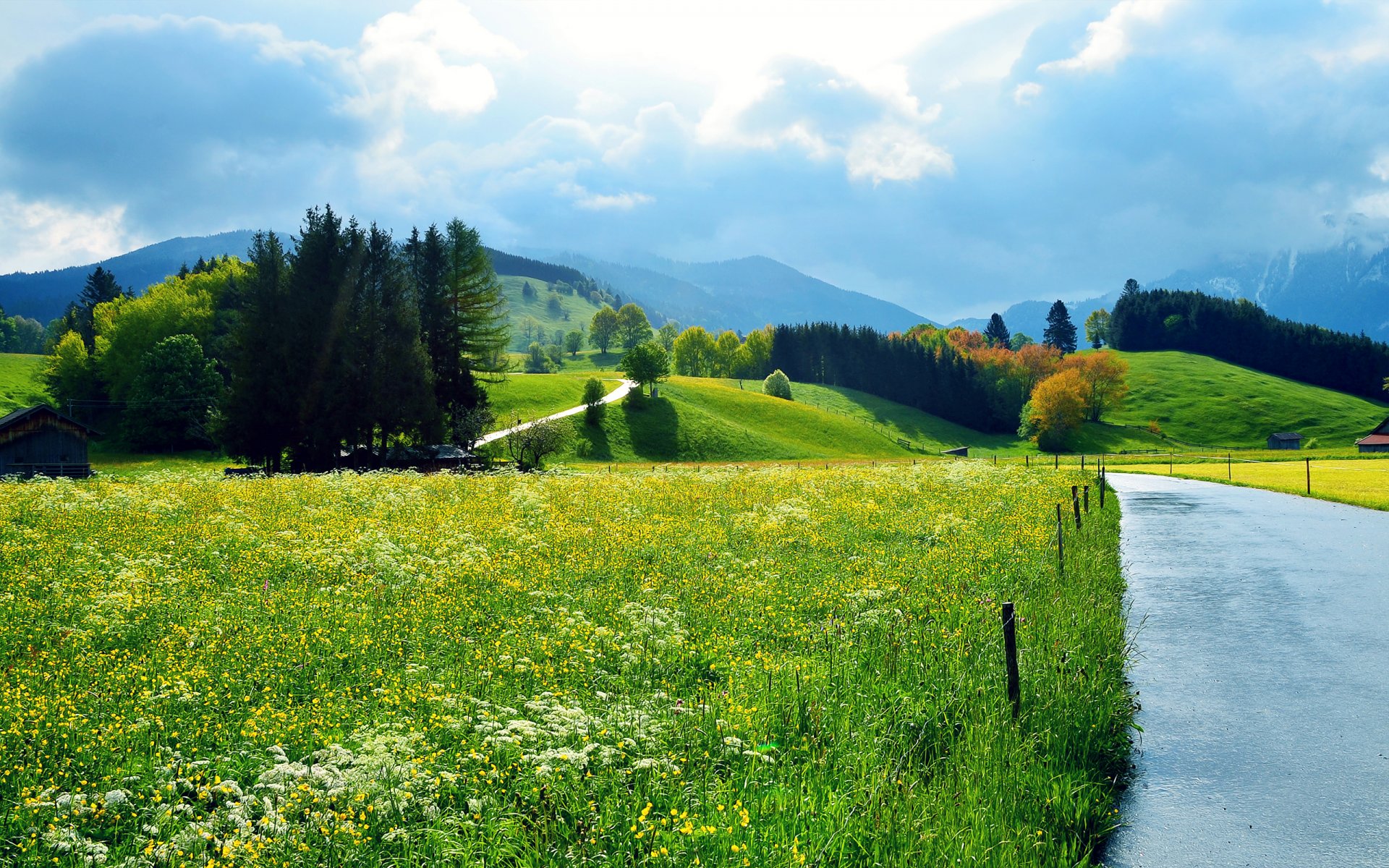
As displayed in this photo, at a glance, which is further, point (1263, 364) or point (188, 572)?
point (1263, 364)

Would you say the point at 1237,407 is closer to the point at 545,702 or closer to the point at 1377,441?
the point at 1377,441

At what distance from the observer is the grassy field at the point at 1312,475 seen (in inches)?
1606

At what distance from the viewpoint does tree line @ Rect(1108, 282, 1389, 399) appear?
16762cm

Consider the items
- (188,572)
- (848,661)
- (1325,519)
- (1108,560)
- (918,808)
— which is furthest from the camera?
(1325,519)

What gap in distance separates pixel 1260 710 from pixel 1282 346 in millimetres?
216048

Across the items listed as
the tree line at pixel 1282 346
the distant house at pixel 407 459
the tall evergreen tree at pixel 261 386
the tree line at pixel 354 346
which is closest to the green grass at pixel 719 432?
the tree line at pixel 354 346

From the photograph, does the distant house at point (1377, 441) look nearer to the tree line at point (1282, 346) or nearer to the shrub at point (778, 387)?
the tree line at point (1282, 346)

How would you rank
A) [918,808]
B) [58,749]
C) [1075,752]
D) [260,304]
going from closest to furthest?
[918,808] < [58,749] < [1075,752] < [260,304]

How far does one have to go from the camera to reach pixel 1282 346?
18050 cm

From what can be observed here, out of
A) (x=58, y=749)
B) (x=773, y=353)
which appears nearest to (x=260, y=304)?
(x=58, y=749)

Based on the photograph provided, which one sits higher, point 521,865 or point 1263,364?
point 1263,364

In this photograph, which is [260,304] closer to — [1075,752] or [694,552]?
[694,552]

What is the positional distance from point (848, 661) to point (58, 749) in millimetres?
8864

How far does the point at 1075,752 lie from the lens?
9.19 metres
